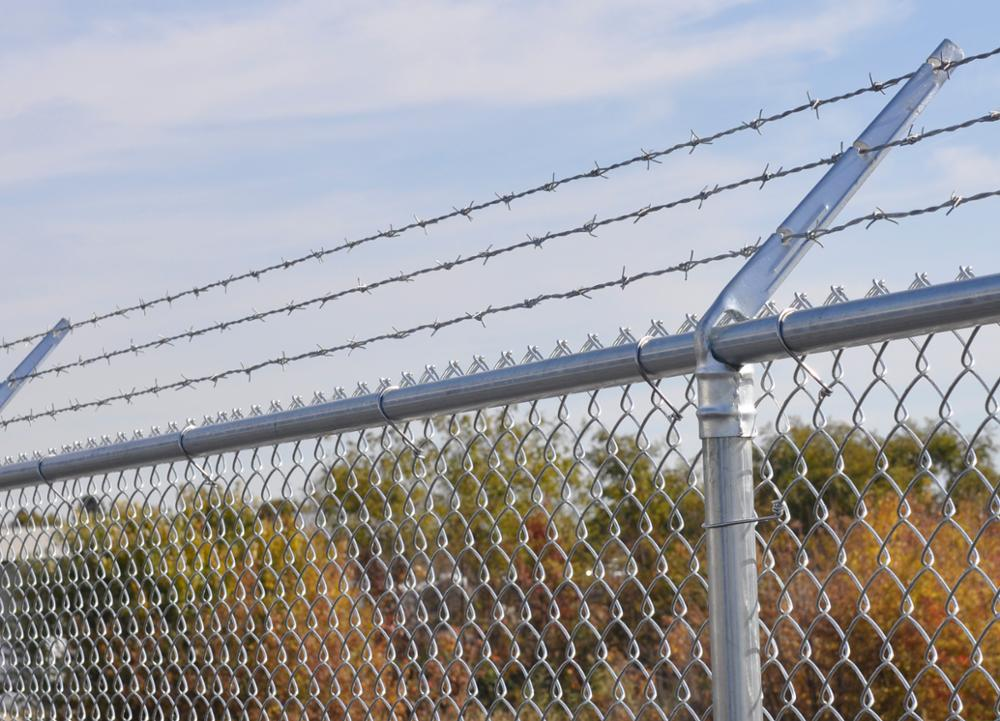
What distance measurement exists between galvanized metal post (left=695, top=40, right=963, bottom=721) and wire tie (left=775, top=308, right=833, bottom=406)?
0.12 meters

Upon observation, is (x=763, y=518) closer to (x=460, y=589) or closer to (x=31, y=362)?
(x=460, y=589)

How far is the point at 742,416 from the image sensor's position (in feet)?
9.41

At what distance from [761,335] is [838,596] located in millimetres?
8640

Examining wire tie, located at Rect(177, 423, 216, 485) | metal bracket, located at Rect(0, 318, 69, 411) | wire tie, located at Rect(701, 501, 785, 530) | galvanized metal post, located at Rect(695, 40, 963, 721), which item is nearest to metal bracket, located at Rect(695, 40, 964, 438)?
galvanized metal post, located at Rect(695, 40, 963, 721)

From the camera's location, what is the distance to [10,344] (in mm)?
5605

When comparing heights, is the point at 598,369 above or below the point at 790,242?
below

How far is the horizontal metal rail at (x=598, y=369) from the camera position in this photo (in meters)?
2.54

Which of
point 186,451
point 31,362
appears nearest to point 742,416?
point 186,451

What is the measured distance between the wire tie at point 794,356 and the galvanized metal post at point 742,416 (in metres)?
0.12

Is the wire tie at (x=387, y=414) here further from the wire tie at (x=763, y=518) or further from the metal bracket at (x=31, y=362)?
the metal bracket at (x=31, y=362)

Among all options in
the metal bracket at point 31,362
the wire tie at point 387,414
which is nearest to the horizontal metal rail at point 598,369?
the wire tie at point 387,414

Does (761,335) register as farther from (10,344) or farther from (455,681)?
(455,681)

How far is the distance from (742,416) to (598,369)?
38 centimetres

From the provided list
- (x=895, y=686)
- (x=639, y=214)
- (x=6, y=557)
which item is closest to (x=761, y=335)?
(x=639, y=214)
